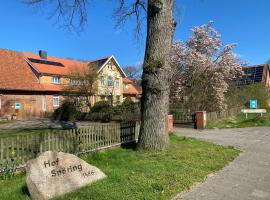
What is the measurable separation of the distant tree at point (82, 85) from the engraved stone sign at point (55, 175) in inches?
982

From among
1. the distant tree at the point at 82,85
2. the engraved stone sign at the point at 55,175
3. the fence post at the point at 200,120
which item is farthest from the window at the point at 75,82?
the engraved stone sign at the point at 55,175

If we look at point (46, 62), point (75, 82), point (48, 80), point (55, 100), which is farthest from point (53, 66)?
point (75, 82)

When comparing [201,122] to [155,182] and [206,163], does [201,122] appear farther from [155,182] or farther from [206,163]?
[155,182]

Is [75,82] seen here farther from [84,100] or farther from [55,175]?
[55,175]

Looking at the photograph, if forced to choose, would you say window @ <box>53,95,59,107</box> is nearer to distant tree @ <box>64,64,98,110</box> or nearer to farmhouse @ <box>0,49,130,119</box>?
farmhouse @ <box>0,49,130,119</box>

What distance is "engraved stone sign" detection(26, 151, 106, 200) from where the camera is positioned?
5.15 metres

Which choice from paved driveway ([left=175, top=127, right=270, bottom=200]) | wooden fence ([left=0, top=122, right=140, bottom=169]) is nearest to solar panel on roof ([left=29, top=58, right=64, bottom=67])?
wooden fence ([left=0, top=122, right=140, bottom=169])

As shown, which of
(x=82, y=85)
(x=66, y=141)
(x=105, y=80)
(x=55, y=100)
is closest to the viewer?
(x=66, y=141)

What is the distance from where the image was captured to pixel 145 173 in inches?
267

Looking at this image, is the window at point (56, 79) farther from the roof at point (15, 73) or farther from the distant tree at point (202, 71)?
the distant tree at point (202, 71)

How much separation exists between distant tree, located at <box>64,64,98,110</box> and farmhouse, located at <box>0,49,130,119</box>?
1.27ft

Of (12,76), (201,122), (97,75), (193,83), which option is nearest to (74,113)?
(97,75)

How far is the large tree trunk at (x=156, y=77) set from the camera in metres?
9.22

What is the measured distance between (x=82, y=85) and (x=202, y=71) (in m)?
13.3
